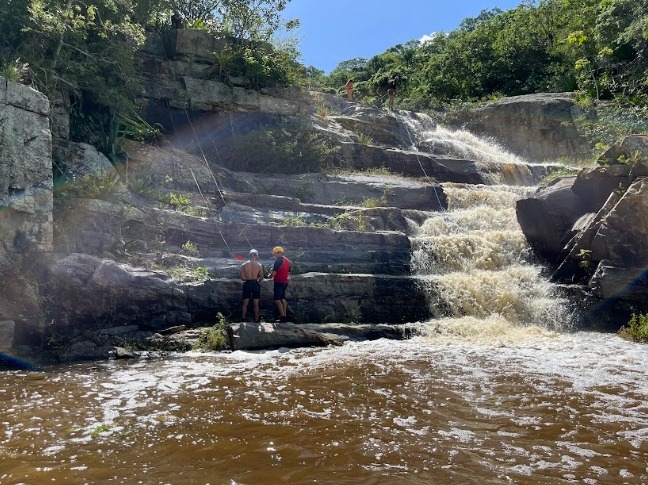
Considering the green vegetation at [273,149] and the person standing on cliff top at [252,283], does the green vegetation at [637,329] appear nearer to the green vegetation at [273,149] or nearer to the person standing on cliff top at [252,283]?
the person standing on cliff top at [252,283]

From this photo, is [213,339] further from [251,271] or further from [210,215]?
[210,215]

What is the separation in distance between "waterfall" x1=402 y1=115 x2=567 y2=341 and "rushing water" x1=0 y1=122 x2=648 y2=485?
999 millimetres

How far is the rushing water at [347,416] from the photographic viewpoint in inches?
193

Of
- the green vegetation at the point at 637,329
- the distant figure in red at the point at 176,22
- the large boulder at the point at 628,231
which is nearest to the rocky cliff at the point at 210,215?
the distant figure in red at the point at 176,22

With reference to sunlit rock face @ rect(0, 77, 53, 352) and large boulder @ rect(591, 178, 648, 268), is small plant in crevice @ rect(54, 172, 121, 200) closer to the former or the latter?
sunlit rock face @ rect(0, 77, 53, 352)

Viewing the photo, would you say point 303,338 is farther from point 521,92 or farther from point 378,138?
point 521,92

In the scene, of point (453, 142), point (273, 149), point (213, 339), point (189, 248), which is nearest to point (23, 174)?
point (189, 248)

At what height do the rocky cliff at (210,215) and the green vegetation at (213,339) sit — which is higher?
the rocky cliff at (210,215)

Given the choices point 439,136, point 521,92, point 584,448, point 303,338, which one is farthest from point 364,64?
point 584,448

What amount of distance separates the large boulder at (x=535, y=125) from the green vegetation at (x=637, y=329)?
17.3m

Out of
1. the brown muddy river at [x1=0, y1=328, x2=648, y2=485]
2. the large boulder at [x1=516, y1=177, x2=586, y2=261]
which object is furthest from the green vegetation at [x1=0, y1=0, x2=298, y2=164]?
the large boulder at [x1=516, y1=177, x2=586, y2=261]

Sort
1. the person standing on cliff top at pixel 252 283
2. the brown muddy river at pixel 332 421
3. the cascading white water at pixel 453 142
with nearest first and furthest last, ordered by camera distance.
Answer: the brown muddy river at pixel 332 421, the person standing on cliff top at pixel 252 283, the cascading white water at pixel 453 142

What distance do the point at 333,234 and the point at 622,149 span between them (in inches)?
333

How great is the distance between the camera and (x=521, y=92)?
113ft
